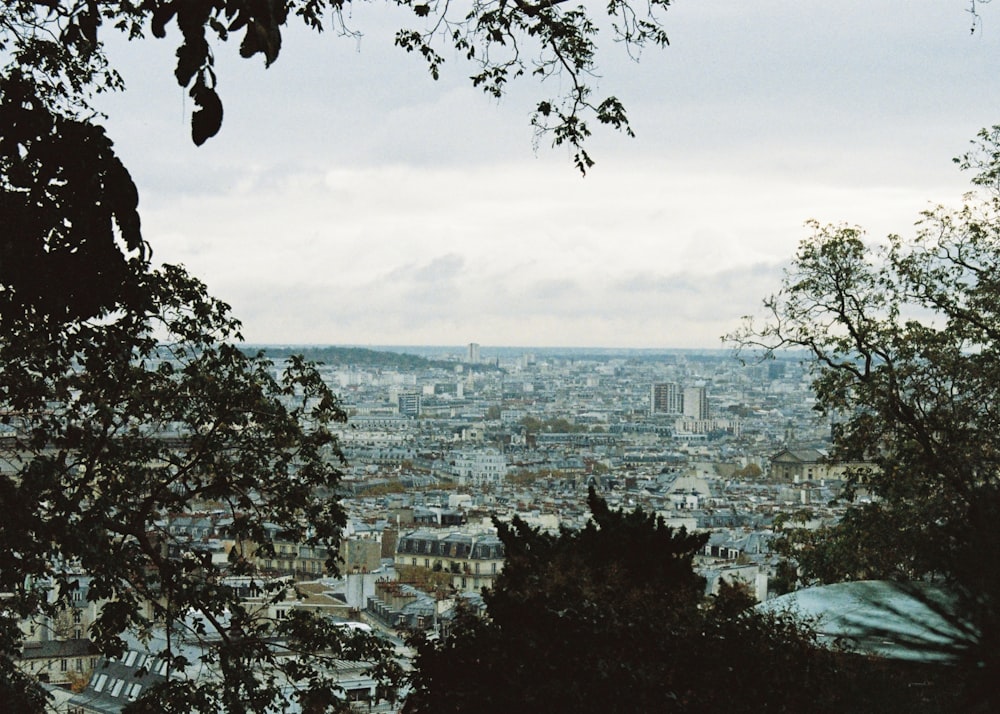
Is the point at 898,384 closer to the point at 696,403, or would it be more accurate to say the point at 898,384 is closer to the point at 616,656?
the point at 616,656

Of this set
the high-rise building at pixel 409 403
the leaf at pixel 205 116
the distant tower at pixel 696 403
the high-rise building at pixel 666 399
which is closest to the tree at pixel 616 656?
the leaf at pixel 205 116

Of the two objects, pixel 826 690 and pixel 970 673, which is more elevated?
pixel 970 673

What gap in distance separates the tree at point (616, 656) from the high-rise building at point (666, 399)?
67.3 metres

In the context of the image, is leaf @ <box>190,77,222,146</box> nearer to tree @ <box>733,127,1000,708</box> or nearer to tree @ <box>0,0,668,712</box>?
tree @ <box>0,0,668,712</box>

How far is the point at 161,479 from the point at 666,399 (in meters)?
70.4

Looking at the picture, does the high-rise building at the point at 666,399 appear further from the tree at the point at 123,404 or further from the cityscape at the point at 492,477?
the tree at the point at 123,404

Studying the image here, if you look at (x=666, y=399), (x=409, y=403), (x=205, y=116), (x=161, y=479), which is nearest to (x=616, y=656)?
(x=161, y=479)

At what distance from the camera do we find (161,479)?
604 cm

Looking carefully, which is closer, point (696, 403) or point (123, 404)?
point (123, 404)

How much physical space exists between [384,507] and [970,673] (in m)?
36.9

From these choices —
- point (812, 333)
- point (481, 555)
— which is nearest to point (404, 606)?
point (481, 555)

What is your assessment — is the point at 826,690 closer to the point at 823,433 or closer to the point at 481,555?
the point at 481,555

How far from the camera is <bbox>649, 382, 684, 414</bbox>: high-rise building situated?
7369 cm

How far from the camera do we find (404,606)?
66.5 ft
